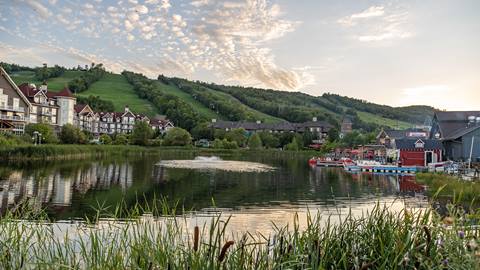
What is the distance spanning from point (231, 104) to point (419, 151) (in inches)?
4383

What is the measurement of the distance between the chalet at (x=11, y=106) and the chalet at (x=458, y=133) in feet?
184

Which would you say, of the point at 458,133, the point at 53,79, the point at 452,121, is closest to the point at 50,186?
the point at 458,133

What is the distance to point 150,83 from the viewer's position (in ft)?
525

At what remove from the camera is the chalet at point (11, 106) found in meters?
57.9

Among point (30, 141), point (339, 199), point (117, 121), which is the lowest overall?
point (339, 199)

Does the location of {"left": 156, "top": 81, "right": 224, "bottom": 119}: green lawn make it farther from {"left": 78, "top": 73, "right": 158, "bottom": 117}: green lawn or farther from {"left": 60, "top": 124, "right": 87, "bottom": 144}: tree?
{"left": 60, "top": 124, "right": 87, "bottom": 144}: tree

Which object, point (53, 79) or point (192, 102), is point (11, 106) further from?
point (192, 102)

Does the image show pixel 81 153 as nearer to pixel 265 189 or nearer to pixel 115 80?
pixel 265 189

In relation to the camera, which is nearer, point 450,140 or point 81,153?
point 450,140

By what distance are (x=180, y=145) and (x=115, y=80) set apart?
78.8 meters

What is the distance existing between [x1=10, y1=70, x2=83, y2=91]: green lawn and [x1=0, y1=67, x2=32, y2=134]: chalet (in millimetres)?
62505

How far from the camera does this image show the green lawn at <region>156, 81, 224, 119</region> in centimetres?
14538

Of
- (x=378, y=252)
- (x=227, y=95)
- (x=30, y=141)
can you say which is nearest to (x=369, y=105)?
(x=227, y=95)

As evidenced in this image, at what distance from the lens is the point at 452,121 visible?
51.5 metres
